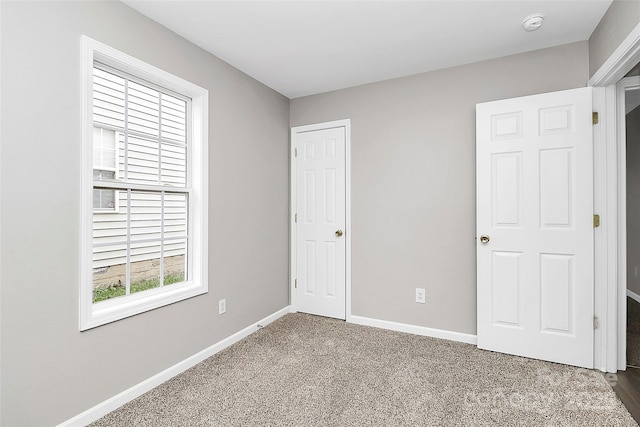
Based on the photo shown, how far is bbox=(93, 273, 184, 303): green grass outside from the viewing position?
1988mm

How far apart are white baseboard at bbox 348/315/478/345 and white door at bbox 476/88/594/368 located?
155mm

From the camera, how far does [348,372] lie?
231 centimetres

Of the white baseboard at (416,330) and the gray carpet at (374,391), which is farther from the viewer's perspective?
the white baseboard at (416,330)

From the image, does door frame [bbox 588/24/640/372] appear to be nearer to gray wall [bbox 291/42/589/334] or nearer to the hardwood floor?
the hardwood floor

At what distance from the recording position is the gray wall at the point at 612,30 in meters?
1.72

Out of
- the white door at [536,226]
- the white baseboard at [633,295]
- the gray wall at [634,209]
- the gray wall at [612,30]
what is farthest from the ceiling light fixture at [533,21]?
the white baseboard at [633,295]

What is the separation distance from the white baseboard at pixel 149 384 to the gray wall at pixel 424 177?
4.20 feet

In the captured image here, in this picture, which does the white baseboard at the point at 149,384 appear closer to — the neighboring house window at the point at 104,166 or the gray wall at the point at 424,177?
the neighboring house window at the point at 104,166

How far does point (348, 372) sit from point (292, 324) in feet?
3.56

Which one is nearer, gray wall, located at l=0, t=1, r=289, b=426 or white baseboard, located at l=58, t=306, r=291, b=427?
gray wall, located at l=0, t=1, r=289, b=426

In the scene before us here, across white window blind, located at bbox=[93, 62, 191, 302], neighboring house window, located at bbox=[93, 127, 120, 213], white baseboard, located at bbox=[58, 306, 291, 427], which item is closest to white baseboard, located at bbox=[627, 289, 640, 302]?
white baseboard, located at bbox=[58, 306, 291, 427]

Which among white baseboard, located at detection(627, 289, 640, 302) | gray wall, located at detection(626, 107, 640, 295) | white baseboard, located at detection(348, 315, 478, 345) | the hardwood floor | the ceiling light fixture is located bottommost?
the hardwood floor

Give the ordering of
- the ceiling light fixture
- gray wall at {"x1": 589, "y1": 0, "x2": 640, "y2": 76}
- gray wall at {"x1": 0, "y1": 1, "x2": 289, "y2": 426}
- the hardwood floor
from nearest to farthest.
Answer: gray wall at {"x1": 0, "y1": 1, "x2": 289, "y2": 426} < gray wall at {"x1": 589, "y1": 0, "x2": 640, "y2": 76} < the hardwood floor < the ceiling light fixture

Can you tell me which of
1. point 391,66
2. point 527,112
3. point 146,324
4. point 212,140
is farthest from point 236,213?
point 527,112
